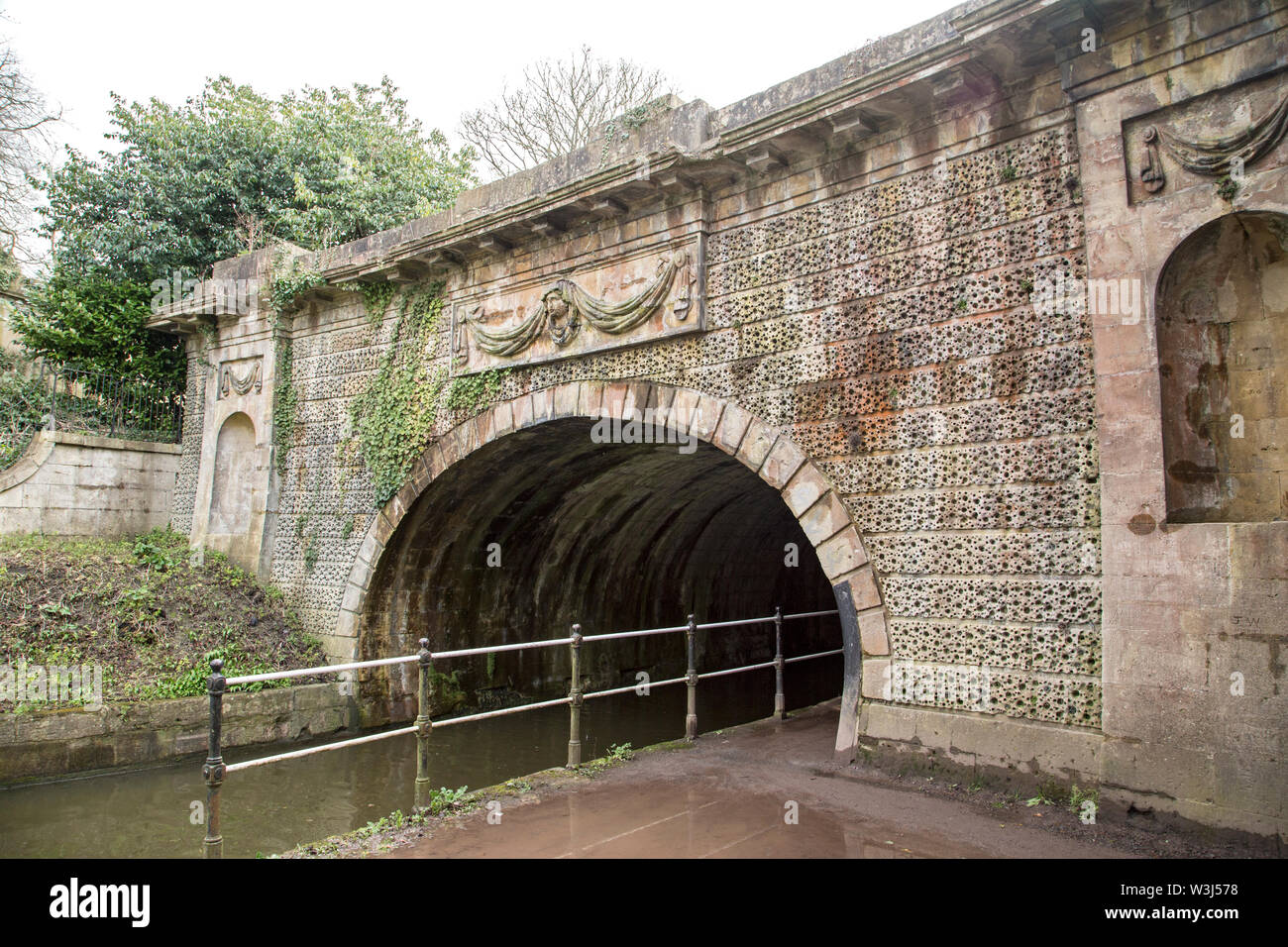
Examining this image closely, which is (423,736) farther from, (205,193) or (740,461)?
(205,193)

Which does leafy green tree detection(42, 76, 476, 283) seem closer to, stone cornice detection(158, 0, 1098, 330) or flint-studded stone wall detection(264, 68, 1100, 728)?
stone cornice detection(158, 0, 1098, 330)

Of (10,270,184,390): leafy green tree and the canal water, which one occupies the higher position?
(10,270,184,390): leafy green tree

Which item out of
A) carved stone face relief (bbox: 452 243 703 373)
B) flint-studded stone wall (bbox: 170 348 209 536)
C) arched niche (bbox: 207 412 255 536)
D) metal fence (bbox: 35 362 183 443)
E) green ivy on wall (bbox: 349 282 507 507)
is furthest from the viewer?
metal fence (bbox: 35 362 183 443)

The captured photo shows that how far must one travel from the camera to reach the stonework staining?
4.77 meters

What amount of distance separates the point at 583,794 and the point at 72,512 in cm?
948

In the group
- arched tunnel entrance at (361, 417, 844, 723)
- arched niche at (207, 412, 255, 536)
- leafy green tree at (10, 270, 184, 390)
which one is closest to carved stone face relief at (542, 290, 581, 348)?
arched tunnel entrance at (361, 417, 844, 723)

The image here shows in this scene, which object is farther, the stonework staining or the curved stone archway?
the curved stone archway

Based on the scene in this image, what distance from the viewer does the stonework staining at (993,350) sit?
4.77 meters

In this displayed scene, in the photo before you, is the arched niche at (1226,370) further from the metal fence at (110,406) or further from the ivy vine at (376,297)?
the metal fence at (110,406)

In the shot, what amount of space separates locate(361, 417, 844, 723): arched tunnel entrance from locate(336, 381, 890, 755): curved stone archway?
18cm

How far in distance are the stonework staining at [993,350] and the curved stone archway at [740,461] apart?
0.03m

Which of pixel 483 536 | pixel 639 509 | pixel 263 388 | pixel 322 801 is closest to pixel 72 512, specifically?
pixel 263 388

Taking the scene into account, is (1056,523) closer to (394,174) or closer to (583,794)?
(583,794)

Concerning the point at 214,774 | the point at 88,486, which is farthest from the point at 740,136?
the point at 88,486
